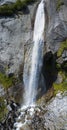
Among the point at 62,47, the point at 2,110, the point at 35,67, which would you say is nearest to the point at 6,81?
the point at 35,67

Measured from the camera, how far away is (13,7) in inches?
1539

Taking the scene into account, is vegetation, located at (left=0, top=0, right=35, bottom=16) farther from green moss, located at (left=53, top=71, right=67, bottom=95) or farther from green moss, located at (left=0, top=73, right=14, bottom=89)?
green moss, located at (left=53, top=71, right=67, bottom=95)

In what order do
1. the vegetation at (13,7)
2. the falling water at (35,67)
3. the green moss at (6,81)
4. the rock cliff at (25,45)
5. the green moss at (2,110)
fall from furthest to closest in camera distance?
1. the vegetation at (13,7)
2. the green moss at (6,81)
3. the falling water at (35,67)
4. the rock cliff at (25,45)
5. the green moss at (2,110)

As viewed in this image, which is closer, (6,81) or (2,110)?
(2,110)

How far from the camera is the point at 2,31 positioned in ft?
124

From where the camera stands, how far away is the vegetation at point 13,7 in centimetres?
3866

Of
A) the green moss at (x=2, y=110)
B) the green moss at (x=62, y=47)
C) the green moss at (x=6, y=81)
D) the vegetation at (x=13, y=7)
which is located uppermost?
the vegetation at (x=13, y=7)

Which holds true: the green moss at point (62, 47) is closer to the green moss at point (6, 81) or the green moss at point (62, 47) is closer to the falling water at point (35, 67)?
the falling water at point (35, 67)

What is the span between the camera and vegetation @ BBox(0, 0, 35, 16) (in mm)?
38656

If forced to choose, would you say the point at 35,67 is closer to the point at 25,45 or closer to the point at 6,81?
the point at 25,45

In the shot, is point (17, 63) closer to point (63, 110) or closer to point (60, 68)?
point (60, 68)

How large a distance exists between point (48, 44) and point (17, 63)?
4.76 metres

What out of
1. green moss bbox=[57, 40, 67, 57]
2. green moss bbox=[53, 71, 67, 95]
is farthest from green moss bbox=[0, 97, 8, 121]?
green moss bbox=[57, 40, 67, 57]

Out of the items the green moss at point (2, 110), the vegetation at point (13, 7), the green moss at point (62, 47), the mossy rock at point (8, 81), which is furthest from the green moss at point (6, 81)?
the vegetation at point (13, 7)
